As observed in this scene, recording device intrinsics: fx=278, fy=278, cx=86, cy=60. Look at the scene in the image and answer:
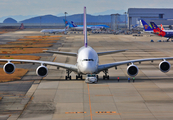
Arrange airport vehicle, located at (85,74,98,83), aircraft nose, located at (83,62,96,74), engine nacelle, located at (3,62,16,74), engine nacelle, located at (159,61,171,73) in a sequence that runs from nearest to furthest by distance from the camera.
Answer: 1. aircraft nose, located at (83,62,96,74)
2. airport vehicle, located at (85,74,98,83)
3. engine nacelle, located at (3,62,16,74)
4. engine nacelle, located at (159,61,171,73)

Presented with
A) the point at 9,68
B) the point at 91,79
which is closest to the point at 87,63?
Answer: the point at 91,79

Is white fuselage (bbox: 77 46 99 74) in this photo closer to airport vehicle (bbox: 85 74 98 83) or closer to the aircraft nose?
the aircraft nose

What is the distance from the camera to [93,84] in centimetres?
3434

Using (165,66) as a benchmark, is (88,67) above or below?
above

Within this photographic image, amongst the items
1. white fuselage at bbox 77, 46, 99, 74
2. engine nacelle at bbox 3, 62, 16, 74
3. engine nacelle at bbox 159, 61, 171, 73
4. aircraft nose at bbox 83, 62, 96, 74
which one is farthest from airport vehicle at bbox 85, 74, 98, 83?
engine nacelle at bbox 3, 62, 16, 74

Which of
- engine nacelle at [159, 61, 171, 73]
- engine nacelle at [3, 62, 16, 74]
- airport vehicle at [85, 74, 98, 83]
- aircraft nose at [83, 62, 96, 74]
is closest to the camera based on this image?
aircraft nose at [83, 62, 96, 74]

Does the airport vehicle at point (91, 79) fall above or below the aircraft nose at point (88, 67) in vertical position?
below

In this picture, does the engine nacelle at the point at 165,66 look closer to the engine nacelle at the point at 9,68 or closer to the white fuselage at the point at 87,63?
the white fuselage at the point at 87,63

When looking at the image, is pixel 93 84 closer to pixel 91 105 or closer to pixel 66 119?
pixel 91 105

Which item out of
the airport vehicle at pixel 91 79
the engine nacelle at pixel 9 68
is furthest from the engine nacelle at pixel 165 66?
the engine nacelle at pixel 9 68

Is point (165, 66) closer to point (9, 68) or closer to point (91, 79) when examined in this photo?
point (91, 79)

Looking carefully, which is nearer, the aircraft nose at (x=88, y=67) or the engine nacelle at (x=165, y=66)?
the aircraft nose at (x=88, y=67)

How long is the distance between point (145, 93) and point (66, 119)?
11.4 metres

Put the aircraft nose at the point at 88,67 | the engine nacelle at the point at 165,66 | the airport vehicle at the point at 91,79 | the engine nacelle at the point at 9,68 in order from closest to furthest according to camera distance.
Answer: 1. the aircraft nose at the point at 88,67
2. the airport vehicle at the point at 91,79
3. the engine nacelle at the point at 9,68
4. the engine nacelle at the point at 165,66
